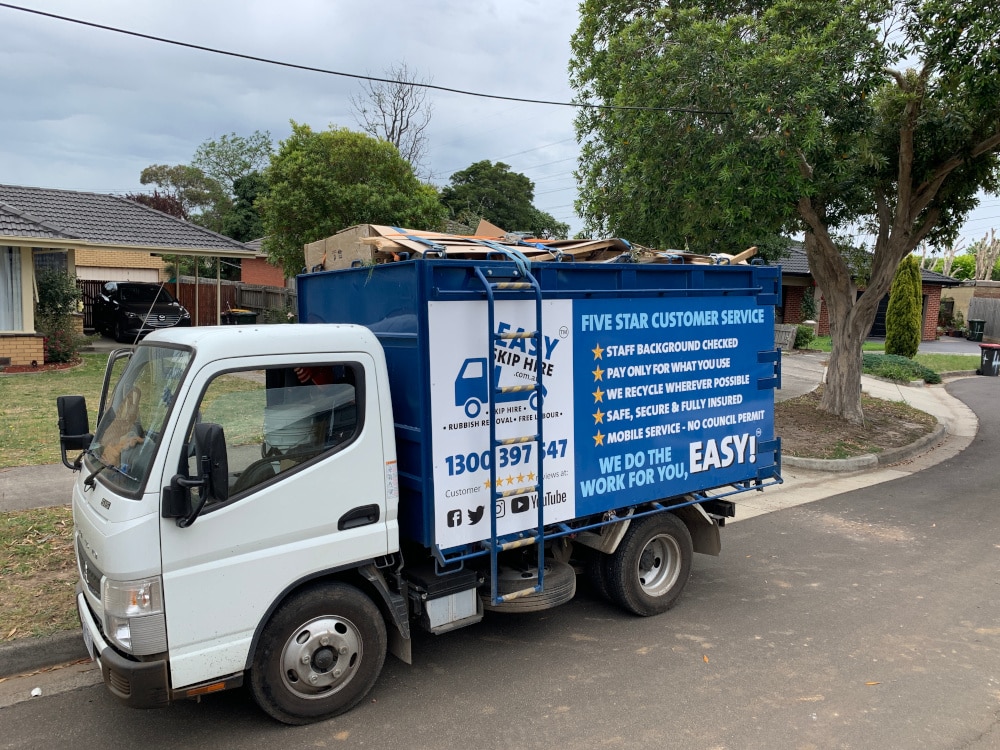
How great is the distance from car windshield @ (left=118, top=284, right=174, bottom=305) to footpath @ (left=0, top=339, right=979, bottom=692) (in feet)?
47.4

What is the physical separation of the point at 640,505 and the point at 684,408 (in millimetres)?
749

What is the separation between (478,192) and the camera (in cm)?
4134

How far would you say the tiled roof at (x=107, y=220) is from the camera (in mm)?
18141

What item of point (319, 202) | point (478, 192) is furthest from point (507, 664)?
point (478, 192)

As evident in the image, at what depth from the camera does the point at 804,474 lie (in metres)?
10.4

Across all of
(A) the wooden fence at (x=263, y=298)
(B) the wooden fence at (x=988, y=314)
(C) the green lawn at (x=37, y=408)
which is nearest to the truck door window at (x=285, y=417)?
(C) the green lawn at (x=37, y=408)

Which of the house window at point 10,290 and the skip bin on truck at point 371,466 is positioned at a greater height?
the house window at point 10,290

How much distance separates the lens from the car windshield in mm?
21344

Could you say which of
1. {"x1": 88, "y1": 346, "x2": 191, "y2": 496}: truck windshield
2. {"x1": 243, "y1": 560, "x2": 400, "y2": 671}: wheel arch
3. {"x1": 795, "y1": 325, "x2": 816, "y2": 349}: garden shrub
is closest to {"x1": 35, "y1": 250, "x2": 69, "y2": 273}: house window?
{"x1": 88, "y1": 346, "x2": 191, "y2": 496}: truck windshield

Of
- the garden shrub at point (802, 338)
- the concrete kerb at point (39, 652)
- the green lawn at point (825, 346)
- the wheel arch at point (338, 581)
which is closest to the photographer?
the wheel arch at point (338, 581)

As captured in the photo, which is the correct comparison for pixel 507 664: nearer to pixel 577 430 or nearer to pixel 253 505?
pixel 577 430

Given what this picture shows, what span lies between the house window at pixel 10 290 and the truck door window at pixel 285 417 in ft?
46.0

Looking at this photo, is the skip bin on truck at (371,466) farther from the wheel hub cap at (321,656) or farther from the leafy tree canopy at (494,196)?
the leafy tree canopy at (494,196)

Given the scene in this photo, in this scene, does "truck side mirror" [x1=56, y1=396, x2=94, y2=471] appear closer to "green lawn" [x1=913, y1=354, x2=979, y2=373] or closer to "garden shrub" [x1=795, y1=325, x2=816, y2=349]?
→ "green lawn" [x1=913, y1=354, x2=979, y2=373]
